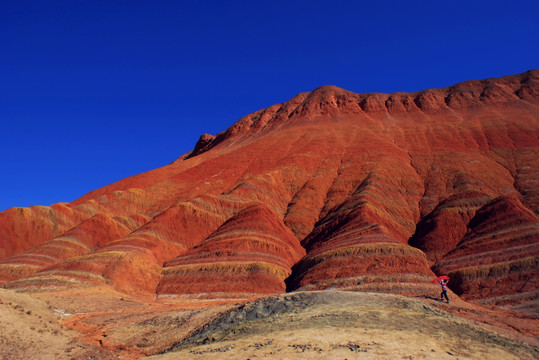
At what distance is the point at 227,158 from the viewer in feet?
323

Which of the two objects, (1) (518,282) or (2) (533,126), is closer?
(1) (518,282)

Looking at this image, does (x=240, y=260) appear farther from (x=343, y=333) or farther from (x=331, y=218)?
(x=343, y=333)

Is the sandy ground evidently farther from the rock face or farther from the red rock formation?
the red rock formation

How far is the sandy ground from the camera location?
1603cm

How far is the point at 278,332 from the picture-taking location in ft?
61.5

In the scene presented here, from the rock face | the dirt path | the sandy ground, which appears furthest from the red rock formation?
the dirt path

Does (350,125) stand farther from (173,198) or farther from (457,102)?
(173,198)

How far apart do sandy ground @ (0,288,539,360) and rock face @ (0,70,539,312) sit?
48.8ft

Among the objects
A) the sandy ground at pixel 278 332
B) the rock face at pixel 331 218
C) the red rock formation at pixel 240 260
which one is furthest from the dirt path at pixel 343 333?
the red rock formation at pixel 240 260

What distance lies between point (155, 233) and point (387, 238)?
3180cm

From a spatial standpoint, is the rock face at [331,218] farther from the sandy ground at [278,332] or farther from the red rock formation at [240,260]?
the sandy ground at [278,332]

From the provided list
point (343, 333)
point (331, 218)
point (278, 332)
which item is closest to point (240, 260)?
point (331, 218)

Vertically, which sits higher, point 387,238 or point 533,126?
point 533,126

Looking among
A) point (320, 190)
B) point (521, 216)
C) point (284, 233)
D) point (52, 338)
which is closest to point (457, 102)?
point (320, 190)
